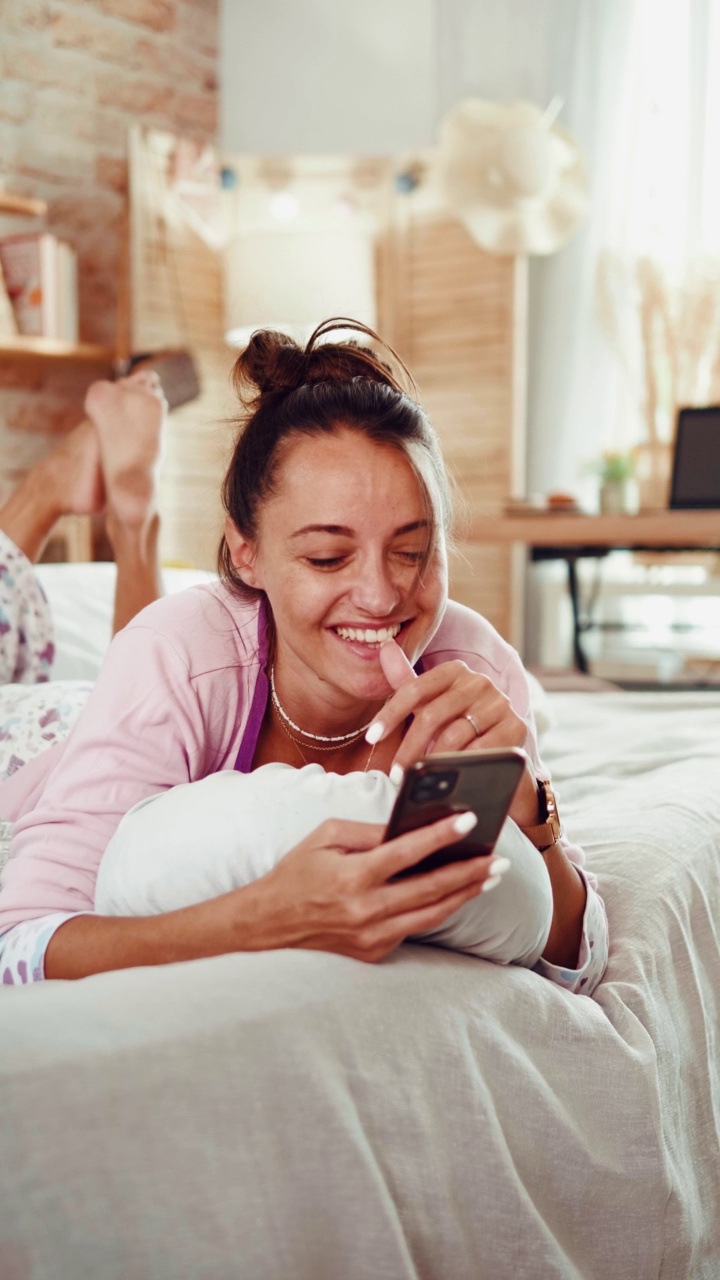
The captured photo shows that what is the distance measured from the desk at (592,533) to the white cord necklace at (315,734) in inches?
86.3

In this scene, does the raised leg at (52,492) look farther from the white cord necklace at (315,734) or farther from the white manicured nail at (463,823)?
the white manicured nail at (463,823)

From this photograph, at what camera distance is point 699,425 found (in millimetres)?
3637

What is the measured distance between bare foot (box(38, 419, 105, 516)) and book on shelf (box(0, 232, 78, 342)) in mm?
1837

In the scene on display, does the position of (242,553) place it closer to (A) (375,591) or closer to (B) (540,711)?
(A) (375,591)

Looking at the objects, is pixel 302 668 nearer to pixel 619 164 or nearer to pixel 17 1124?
pixel 17 1124

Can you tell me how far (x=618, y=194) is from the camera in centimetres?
417

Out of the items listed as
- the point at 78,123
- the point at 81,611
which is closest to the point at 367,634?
the point at 81,611

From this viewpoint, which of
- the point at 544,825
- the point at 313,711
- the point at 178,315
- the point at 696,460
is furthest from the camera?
the point at 178,315

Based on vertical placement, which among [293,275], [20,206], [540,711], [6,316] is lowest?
[540,711]

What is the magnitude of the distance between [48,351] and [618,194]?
193 centimetres

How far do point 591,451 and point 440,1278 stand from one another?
378 cm

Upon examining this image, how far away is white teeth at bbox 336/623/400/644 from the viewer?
1057 millimetres

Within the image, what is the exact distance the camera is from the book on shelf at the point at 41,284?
11.8 ft

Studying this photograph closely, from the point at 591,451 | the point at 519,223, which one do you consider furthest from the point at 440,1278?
the point at 591,451
